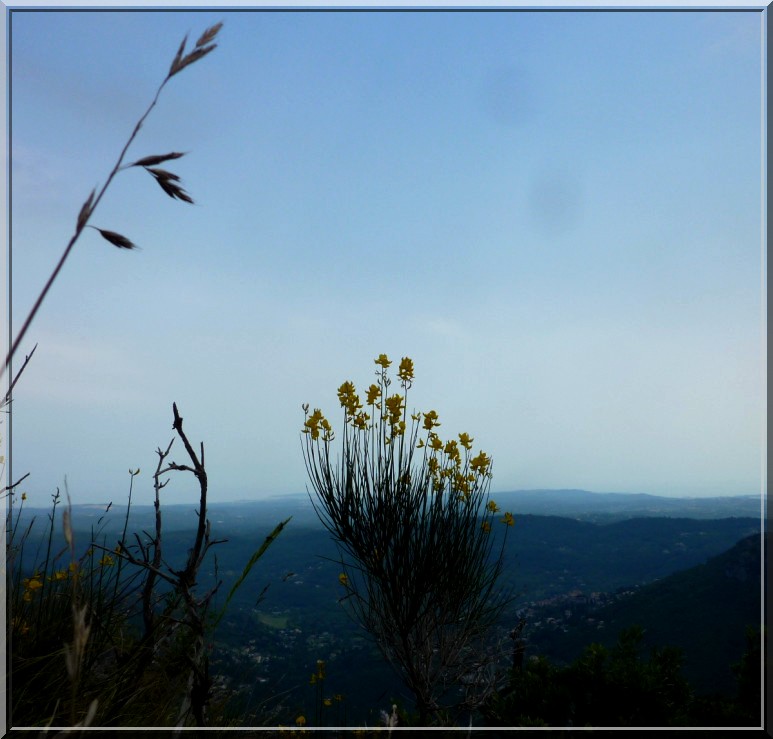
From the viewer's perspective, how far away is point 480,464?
10.1ft

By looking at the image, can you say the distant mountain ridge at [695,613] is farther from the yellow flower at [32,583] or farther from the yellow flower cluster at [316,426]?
the yellow flower at [32,583]

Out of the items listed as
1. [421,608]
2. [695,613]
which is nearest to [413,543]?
[421,608]

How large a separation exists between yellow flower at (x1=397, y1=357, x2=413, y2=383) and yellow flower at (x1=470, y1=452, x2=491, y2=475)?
0.54 meters

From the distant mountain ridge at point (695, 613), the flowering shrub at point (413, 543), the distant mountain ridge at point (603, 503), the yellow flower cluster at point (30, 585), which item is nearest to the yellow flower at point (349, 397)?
the flowering shrub at point (413, 543)

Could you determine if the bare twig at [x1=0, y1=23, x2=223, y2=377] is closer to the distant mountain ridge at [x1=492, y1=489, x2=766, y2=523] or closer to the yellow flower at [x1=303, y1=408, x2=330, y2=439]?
the yellow flower at [x1=303, y1=408, x2=330, y2=439]

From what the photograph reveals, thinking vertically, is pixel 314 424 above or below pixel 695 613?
above

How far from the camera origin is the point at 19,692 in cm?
181

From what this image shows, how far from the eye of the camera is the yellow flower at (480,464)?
3062 mm

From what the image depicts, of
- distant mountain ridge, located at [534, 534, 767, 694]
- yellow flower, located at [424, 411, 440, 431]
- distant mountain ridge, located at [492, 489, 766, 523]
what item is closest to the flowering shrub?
yellow flower, located at [424, 411, 440, 431]

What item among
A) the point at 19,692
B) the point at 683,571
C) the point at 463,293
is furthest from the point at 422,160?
the point at 683,571

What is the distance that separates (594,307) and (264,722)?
2.87 meters

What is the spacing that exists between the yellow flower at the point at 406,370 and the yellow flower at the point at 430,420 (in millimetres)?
199

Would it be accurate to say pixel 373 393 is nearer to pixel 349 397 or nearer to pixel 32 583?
pixel 349 397

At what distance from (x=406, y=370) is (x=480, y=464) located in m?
0.63
